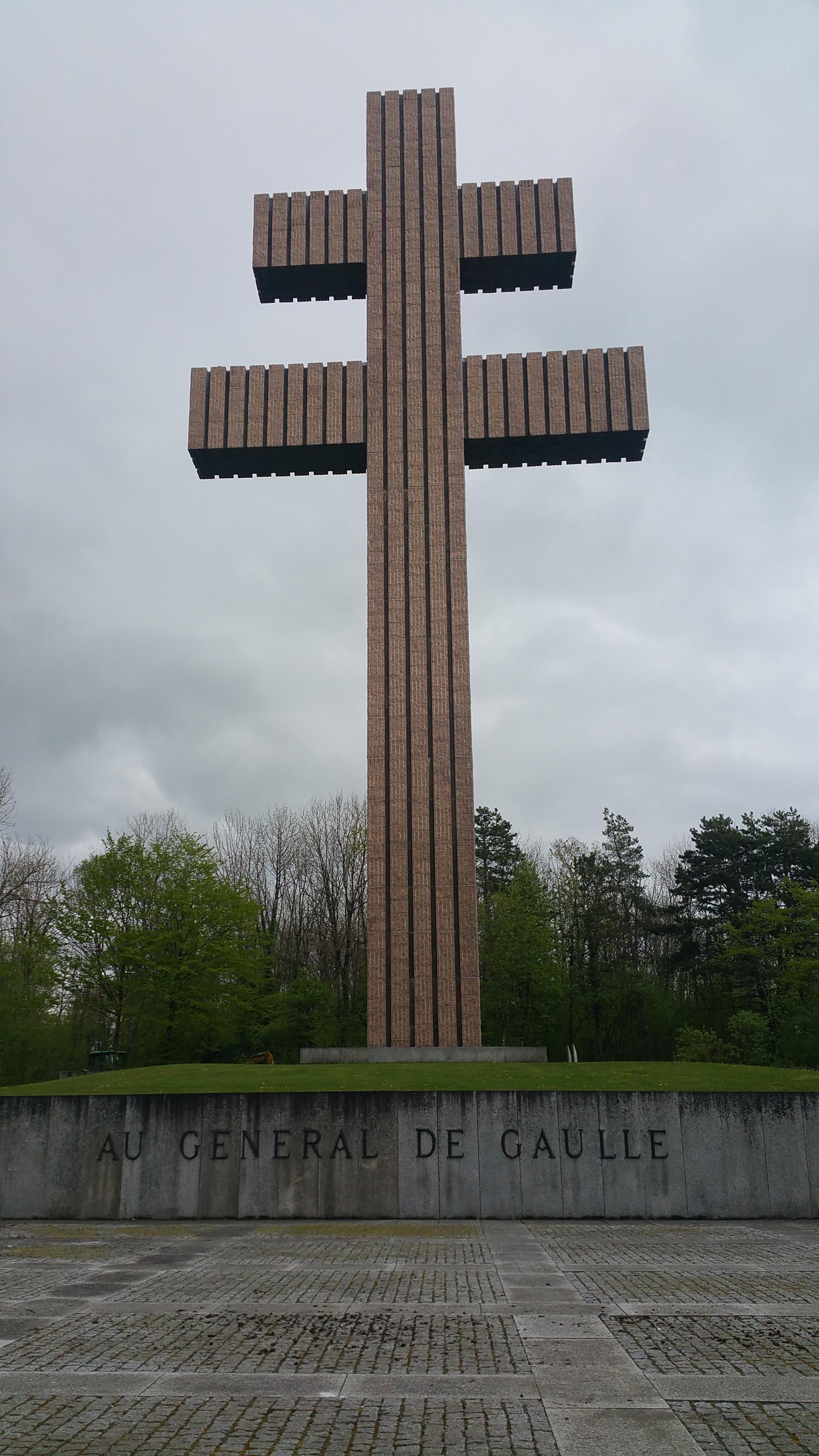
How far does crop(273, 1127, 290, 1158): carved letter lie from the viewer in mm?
15344

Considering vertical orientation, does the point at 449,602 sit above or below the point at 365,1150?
above

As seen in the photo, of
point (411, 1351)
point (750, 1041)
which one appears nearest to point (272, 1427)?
point (411, 1351)

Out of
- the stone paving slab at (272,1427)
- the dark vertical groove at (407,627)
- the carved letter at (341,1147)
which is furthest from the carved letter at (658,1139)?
the dark vertical groove at (407,627)

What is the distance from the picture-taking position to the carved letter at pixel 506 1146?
15.3 m

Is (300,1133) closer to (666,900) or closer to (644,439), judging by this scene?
(644,439)

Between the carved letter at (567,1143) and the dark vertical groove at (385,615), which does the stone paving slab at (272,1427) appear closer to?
the carved letter at (567,1143)

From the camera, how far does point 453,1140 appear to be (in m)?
15.4

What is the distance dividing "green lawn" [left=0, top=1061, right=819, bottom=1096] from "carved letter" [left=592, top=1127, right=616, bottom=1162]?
2.26 feet

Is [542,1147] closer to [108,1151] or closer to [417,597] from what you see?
[108,1151]

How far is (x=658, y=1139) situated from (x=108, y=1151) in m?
8.38

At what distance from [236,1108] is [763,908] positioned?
94.5 feet

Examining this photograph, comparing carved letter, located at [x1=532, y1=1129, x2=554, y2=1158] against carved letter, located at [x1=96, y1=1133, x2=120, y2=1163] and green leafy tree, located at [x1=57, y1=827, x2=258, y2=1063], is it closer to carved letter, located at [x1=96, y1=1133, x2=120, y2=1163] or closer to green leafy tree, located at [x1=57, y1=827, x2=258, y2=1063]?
carved letter, located at [x1=96, y1=1133, x2=120, y2=1163]

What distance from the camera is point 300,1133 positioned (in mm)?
15422

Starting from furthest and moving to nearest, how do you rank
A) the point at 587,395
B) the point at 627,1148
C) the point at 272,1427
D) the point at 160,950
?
the point at 160,950, the point at 587,395, the point at 627,1148, the point at 272,1427
